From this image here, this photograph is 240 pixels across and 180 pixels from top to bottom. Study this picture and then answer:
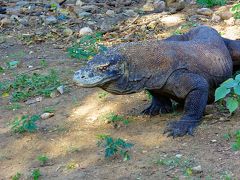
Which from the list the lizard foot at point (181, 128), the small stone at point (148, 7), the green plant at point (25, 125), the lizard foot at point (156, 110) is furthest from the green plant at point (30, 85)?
the small stone at point (148, 7)

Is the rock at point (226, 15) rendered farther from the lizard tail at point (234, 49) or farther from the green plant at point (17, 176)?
the green plant at point (17, 176)

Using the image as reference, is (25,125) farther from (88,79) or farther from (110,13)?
(110,13)

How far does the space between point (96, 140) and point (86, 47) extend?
115 inches

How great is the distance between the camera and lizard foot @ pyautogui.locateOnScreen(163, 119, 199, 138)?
442 cm

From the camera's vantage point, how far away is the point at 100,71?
4.48m

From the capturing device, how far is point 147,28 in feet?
25.1

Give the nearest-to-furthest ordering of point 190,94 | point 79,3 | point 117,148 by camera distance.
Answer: point 117,148 < point 190,94 < point 79,3

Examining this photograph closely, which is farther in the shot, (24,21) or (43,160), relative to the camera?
(24,21)

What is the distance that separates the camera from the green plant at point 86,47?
688 centimetres

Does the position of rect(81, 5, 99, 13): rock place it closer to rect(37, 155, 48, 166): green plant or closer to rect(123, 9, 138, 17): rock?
rect(123, 9, 138, 17): rock

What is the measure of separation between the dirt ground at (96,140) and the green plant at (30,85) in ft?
0.52

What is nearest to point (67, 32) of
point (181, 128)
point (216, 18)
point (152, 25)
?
point (152, 25)

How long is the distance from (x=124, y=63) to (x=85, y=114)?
2.83 feet

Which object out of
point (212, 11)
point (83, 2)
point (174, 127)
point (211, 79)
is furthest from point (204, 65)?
point (83, 2)
